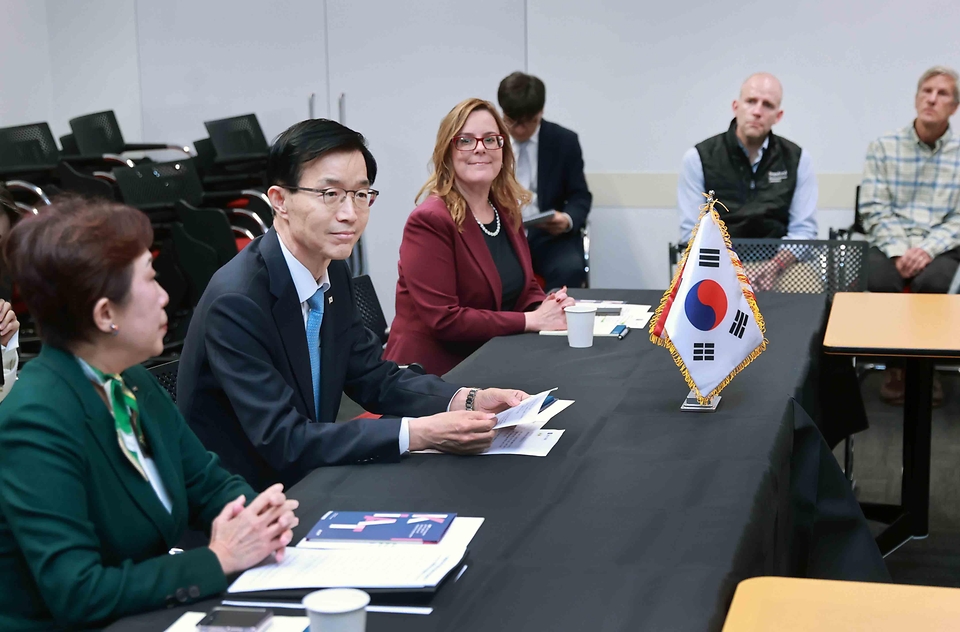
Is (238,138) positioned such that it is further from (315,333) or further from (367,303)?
(315,333)

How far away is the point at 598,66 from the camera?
5.98 metres

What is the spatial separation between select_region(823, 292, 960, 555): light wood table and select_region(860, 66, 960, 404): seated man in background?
54.8 inches

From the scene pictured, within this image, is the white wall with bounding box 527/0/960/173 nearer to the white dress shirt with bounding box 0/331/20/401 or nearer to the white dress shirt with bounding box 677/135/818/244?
the white dress shirt with bounding box 677/135/818/244

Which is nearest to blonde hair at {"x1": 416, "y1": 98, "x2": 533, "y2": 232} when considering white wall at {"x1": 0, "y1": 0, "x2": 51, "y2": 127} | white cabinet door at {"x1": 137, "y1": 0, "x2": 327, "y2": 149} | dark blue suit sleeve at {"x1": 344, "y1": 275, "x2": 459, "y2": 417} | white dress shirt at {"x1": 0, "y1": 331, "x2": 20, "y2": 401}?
dark blue suit sleeve at {"x1": 344, "y1": 275, "x2": 459, "y2": 417}

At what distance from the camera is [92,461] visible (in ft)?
4.58

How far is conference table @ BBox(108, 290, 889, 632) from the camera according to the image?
4.30ft

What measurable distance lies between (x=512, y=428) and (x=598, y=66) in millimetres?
4283

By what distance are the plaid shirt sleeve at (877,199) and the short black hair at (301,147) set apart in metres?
3.48

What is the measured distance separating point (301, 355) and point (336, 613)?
1114 millimetres

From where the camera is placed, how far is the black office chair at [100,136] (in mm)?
6246

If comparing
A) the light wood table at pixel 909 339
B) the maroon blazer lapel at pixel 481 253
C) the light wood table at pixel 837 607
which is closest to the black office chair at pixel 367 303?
the maroon blazer lapel at pixel 481 253

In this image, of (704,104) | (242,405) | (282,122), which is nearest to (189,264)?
(282,122)

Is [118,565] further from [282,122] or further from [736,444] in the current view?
[282,122]

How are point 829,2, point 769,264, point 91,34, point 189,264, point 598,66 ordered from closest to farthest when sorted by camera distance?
1. point 769,264
2. point 189,264
3. point 829,2
4. point 598,66
5. point 91,34
